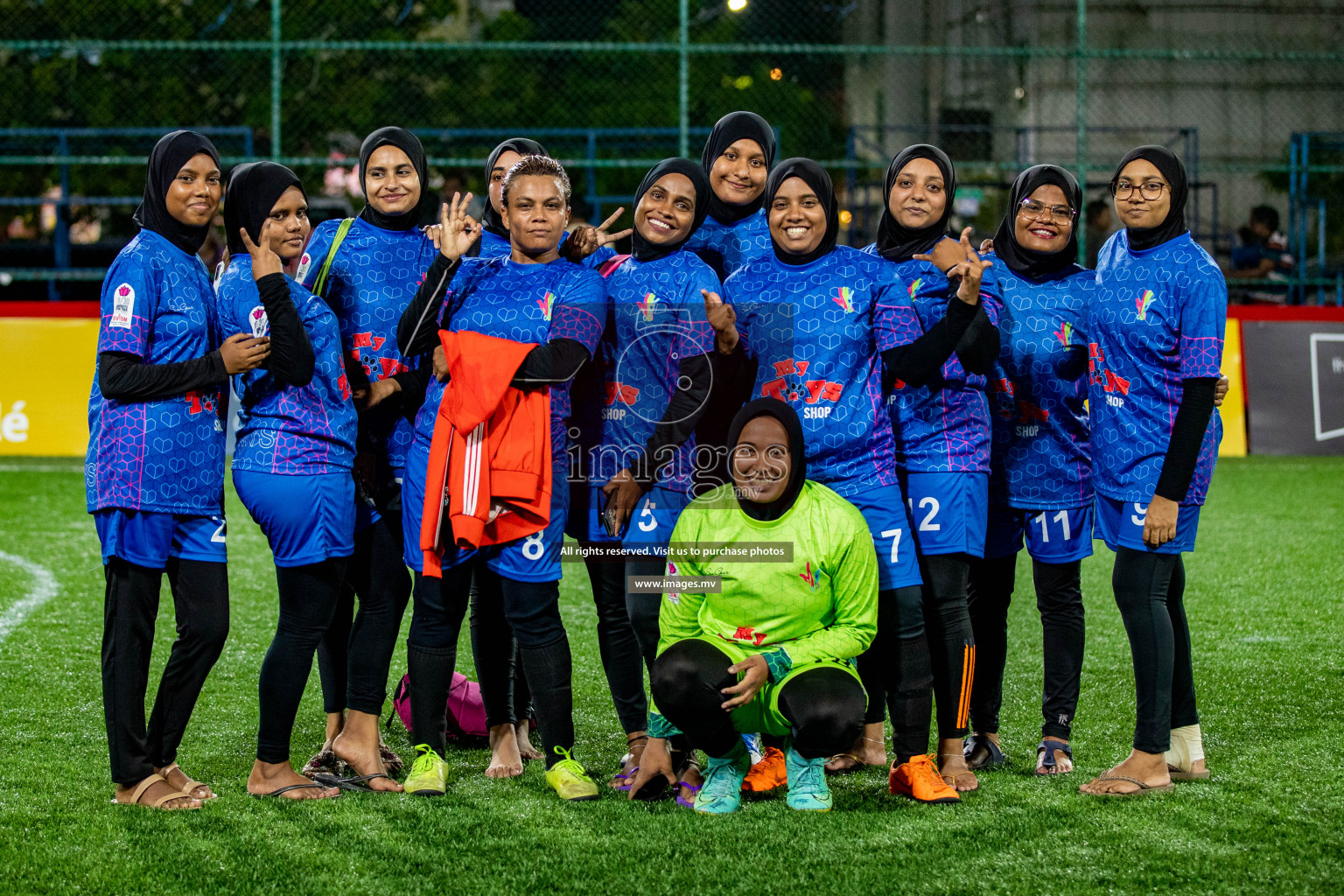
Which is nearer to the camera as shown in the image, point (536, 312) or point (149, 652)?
point (149, 652)

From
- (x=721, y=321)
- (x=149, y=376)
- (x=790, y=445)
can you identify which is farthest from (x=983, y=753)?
(x=149, y=376)

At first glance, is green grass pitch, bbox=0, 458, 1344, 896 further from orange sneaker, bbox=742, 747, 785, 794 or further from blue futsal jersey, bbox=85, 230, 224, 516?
blue futsal jersey, bbox=85, 230, 224, 516

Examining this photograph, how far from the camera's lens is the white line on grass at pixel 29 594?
6379 mm

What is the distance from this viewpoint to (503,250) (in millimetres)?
4543

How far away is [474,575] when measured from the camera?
4.39m

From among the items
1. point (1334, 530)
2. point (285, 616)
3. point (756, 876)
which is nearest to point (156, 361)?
point (285, 616)

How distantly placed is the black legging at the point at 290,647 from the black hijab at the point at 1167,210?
2.67 metres

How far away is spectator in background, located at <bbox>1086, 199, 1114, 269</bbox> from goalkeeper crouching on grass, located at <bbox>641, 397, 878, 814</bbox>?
11.1 meters

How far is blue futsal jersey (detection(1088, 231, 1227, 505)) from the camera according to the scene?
3969 mm

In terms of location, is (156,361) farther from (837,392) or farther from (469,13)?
(469,13)

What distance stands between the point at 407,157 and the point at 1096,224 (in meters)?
11.7

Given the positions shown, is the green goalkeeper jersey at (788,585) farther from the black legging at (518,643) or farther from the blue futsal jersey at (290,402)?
the blue futsal jersey at (290,402)

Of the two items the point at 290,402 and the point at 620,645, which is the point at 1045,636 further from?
the point at 290,402

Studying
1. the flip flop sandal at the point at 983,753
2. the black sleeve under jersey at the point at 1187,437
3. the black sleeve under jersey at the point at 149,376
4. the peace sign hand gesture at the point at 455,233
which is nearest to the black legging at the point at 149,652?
the black sleeve under jersey at the point at 149,376
